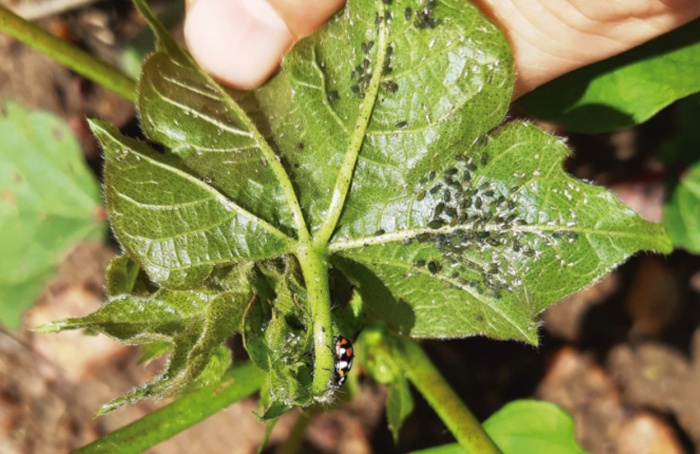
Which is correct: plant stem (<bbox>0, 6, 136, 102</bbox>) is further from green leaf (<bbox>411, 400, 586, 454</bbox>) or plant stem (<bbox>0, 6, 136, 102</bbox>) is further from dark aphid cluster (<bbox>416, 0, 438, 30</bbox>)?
green leaf (<bbox>411, 400, 586, 454</bbox>)

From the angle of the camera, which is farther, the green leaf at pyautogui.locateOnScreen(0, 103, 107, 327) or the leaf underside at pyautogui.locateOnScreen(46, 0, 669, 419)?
the green leaf at pyautogui.locateOnScreen(0, 103, 107, 327)

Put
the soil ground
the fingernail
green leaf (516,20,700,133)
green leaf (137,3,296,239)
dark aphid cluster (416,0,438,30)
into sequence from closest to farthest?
1. dark aphid cluster (416,0,438,30)
2. green leaf (137,3,296,239)
3. the fingernail
4. green leaf (516,20,700,133)
5. the soil ground

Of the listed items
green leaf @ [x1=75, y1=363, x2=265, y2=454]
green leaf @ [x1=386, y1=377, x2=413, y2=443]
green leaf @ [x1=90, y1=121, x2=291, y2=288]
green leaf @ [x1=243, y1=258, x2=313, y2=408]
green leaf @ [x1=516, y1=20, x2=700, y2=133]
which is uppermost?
green leaf @ [x1=90, y1=121, x2=291, y2=288]

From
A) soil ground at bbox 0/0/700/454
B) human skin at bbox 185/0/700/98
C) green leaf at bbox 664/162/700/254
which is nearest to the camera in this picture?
human skin at bbox 185/0/700/98

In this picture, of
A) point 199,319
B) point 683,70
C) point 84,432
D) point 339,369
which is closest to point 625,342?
point 683,70

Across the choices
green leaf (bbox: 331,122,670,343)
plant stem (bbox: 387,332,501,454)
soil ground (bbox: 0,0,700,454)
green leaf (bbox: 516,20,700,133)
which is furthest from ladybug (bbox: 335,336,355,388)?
soil ground (bbox: 0,0,700,454)

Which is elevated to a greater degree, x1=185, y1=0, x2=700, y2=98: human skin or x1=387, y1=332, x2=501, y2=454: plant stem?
x1=185, y1=0, x2=700, y2=98: human skin

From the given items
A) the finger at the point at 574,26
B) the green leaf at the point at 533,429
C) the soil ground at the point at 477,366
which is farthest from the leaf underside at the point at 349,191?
the soil ground at the point at 477,366

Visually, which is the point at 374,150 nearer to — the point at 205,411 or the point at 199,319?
the point at 199,319
